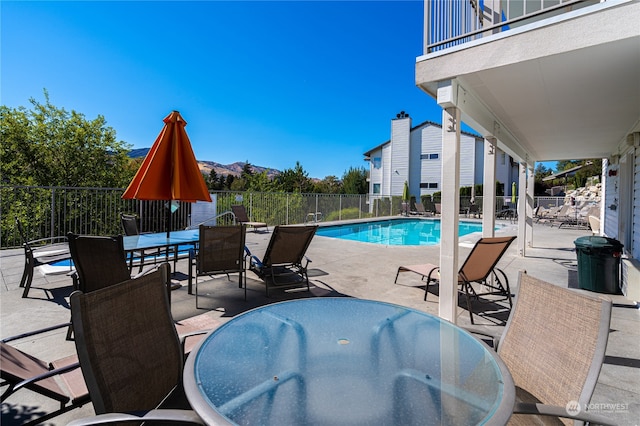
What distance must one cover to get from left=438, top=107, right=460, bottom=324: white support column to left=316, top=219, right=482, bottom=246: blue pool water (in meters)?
7.87

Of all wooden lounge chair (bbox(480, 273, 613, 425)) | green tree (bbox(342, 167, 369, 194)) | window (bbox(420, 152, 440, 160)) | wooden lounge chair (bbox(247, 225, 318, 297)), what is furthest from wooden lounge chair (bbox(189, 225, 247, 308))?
green tree (bbox(342, 167, 369, 194))

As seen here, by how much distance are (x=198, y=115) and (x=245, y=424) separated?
35.1 metres

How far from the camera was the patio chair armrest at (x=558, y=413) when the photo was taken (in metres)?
1.08

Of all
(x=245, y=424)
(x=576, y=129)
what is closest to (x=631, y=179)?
(x=576, y=129)

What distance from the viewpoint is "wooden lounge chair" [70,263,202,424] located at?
1.14 meters

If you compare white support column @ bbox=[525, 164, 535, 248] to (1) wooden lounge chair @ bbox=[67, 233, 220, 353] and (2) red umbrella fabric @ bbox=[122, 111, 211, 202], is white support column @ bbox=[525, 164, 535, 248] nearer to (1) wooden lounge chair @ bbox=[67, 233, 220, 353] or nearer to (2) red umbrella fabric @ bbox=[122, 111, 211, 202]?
(2) red umbrella fabric @ bbox=[122, 111, 211, 202]

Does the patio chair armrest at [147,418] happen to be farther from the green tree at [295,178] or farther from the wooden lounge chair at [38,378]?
the green tree at [295,178]

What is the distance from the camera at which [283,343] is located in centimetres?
162

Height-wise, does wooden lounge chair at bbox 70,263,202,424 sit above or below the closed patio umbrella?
below

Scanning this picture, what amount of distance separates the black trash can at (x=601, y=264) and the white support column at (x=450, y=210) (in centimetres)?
295

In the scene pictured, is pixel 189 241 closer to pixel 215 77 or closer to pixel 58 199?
pixel 58 199

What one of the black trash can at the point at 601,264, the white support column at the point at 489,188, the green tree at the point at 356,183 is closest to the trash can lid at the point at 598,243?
the black trash can at the point at 601,264

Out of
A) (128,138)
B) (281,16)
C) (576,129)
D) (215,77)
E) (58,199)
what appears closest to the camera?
(576,129)

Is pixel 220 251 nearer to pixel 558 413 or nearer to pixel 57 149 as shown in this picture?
pixel 558 413
